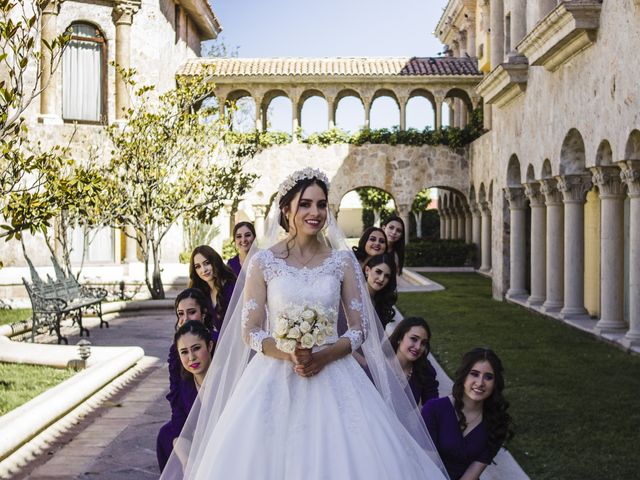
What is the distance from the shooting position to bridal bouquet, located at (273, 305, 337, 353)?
3771 mm

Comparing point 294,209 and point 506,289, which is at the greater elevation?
point 294,209

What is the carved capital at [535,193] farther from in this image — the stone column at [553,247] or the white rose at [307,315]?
the white rose at [307,315]

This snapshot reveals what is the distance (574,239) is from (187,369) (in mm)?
11839

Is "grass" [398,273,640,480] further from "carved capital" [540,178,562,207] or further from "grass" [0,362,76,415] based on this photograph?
"grass" [0,362,76,415]

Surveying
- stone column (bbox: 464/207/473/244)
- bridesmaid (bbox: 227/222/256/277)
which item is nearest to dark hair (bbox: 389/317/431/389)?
bridesmaid (bbox: 227/222/256/277)

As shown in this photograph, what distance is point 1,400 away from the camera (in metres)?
8.81

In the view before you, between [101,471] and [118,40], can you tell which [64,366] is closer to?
[101,471]

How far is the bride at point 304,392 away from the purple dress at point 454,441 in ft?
1.36

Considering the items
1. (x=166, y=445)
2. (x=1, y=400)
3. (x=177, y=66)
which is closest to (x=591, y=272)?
(x=1, y=400)

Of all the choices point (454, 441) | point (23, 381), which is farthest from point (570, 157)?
point (454, 441)

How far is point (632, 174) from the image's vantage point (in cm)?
1220

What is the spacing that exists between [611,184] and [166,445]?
10185 mm

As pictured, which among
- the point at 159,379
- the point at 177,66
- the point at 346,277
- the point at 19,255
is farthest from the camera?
the point at 177,66

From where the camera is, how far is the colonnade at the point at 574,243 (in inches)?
489
